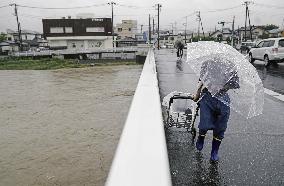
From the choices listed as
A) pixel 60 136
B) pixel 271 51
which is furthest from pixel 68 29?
pixel 60 136

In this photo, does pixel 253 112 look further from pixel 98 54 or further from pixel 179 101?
pixel 98 54

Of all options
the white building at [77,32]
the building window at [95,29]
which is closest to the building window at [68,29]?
the white building at [77,32]

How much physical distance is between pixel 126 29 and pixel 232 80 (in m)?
109

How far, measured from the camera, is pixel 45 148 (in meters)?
6.27

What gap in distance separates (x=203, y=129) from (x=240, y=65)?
954 millimetres

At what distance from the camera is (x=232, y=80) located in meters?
3.75

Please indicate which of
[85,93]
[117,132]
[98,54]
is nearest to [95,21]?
[98,54]

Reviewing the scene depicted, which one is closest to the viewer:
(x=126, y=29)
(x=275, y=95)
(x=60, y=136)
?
(x=60, y=136)

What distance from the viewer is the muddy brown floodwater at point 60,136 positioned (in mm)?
5066

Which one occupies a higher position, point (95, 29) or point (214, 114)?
point (95, 29)

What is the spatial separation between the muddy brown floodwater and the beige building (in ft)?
320

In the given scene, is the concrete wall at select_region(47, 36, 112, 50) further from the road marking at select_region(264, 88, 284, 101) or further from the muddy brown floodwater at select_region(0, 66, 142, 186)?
the road marking at select_region(264, 88, 284, 101)

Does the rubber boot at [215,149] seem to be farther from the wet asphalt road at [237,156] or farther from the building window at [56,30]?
the building window at [56,30]

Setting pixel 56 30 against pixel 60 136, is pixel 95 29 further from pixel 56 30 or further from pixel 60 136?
pixel 60 136
